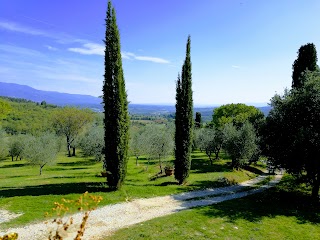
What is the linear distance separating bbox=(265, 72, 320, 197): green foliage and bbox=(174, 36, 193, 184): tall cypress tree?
26.2 feet

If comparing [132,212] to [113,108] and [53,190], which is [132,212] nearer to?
[53,190]

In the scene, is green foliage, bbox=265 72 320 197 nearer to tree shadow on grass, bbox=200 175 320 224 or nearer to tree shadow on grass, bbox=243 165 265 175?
tree shadow on grass, bbox=200 175 320 224

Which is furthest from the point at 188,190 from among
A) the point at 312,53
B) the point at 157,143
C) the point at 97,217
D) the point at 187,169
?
the point at 312,53

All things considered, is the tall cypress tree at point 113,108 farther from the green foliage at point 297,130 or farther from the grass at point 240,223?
the green foliage at point 297,130

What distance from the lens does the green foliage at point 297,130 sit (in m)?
21.8

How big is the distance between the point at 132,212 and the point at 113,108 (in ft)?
31.6

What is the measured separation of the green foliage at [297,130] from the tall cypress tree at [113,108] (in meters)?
14.3

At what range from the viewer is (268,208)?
71.2 feet

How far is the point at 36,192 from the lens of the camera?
2289 centimetres

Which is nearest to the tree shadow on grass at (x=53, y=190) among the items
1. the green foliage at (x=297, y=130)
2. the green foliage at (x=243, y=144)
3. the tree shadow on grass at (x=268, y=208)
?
the tree shadow on grass at (x=268, y=208)

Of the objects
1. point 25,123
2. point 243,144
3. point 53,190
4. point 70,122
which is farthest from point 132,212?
point 25,123

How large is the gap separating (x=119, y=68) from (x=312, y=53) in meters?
34.1

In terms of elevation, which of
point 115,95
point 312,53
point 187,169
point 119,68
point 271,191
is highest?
point 312,53

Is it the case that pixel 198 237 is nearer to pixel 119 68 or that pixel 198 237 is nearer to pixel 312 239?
pixel 312 239
